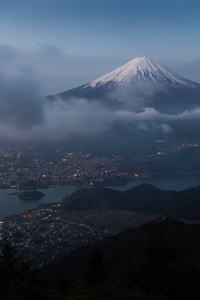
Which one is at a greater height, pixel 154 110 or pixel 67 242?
pixel 154 110

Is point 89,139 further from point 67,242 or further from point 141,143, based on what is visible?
point 67,242

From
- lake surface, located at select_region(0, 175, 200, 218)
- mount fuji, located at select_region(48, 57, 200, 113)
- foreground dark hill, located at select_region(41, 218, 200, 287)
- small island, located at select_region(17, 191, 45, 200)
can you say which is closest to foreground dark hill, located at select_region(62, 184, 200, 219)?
lake surface, located at select_region(0, 175, 200, 218)

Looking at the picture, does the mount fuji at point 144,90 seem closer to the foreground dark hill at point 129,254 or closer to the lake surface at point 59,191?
the lake surface at point 59,191

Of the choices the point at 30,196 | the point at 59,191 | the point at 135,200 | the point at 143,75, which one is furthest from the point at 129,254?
the point at 143,75

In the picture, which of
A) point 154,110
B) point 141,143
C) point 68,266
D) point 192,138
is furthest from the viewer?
point 154,110

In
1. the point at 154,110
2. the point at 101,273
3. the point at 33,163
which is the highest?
the point at 154,110

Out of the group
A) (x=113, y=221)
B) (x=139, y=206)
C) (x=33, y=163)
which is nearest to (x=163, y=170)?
(x=33, y=163)
